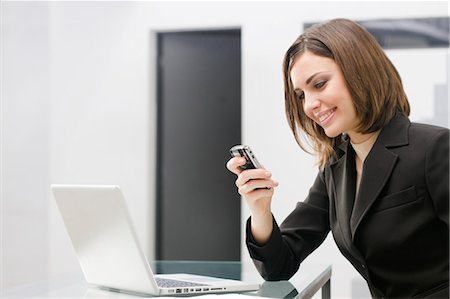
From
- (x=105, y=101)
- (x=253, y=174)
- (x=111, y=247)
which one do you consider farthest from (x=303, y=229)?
(x=105, y=101)

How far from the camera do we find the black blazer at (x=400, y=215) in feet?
5.16

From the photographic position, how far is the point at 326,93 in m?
1.66

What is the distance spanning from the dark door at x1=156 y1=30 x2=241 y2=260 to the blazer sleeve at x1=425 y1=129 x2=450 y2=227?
261 cm

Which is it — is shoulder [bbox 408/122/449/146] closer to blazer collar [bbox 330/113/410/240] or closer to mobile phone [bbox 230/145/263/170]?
blazer collar [bbox 330/113/410/240]

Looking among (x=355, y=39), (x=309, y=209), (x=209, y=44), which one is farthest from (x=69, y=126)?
(x=355, y=39)

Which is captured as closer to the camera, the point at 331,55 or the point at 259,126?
the point at 331,55

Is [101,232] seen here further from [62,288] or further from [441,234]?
[441,234]

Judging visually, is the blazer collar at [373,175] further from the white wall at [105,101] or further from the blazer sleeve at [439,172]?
the white wall at [105,101]

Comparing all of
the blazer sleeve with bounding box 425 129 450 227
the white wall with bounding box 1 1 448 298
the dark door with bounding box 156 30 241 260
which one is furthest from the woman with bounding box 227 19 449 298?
the dark door with bounding box 156 30 241 260

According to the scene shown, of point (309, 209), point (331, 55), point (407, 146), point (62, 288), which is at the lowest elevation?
point (62, 288)

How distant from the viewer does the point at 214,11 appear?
4.00 meters

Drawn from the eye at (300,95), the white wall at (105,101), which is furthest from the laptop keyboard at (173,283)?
the white wall at (105,101)

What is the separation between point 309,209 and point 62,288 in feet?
2.50

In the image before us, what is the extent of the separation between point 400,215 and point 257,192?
381 millimetres
